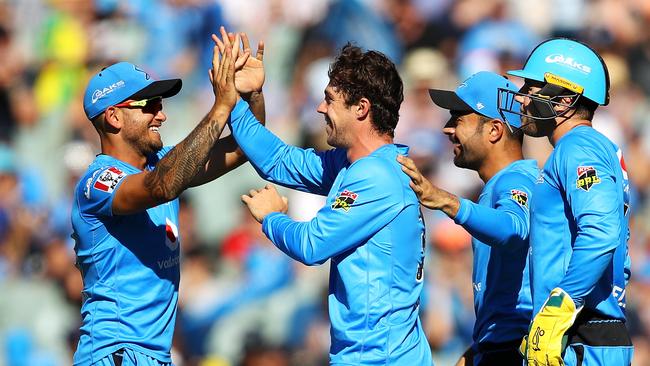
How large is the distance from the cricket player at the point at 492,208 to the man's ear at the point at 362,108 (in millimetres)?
406

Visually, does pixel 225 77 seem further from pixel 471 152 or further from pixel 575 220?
pixel 575 220

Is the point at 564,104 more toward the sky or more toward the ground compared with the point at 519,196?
more toward the sky

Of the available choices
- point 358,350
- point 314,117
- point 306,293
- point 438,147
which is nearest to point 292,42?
point 314,117

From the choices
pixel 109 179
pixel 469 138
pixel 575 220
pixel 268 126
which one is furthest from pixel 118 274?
pixel 268 126

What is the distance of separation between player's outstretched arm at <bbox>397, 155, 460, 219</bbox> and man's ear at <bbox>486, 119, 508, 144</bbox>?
36.6 inches

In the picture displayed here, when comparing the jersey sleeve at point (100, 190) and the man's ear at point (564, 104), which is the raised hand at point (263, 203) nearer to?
the jersey sleeve at point (100, 190)

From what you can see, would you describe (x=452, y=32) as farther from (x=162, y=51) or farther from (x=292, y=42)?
(x=162, y=51)

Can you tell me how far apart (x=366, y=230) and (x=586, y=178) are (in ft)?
3.34

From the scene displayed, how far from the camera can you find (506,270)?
17.9ft

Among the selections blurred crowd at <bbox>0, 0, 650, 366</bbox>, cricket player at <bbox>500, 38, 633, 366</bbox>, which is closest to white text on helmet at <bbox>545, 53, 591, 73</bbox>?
cricket player at <bbox>500, 38, 633, 366</bbox>

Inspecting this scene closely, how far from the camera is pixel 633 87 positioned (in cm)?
1037

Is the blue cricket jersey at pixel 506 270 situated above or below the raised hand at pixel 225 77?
below

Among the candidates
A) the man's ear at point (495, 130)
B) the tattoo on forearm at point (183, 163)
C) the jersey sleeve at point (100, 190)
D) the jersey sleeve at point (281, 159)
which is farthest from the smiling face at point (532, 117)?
the jersey sleeve at point (100, 190)

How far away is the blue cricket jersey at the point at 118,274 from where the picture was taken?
17.2 feet
